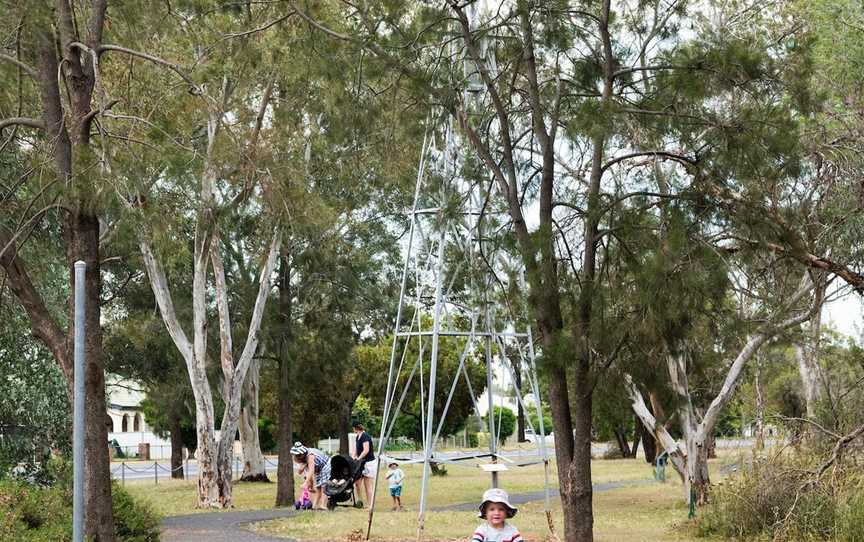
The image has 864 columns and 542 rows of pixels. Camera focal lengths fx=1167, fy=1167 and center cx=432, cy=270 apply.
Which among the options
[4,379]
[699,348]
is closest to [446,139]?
[699,348]

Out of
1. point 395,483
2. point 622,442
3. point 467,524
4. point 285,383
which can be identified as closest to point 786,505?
point 467,524

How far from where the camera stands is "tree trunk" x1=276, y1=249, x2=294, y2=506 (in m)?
26.2

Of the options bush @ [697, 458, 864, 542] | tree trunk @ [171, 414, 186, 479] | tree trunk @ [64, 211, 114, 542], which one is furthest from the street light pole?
tree trunk @ [171, 414, 186, 479]

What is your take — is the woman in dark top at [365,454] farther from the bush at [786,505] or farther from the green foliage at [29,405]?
the bush at [786,505]

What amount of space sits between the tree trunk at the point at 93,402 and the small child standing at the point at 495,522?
595 cm

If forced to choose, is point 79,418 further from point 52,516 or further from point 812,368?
A: point 812,368

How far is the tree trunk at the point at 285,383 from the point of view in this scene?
26.2 meters

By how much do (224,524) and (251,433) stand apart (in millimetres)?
17489

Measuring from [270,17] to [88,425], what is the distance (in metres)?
5.98

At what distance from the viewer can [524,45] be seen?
525 inches

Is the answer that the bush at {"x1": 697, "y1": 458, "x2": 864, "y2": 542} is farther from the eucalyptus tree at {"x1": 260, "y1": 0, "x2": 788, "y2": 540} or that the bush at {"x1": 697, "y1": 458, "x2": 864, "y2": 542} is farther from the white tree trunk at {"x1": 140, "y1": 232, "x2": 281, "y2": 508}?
the white tree trunk at {"x1": 140, "y1": 232, "x2": 281, "y2": 508}

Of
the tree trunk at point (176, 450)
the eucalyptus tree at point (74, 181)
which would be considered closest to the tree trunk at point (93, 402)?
the eucalyptus tree at point (74, 181)

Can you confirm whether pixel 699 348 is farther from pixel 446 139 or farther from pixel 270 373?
pixel 270 373

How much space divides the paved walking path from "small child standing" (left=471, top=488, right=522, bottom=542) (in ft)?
29.9
